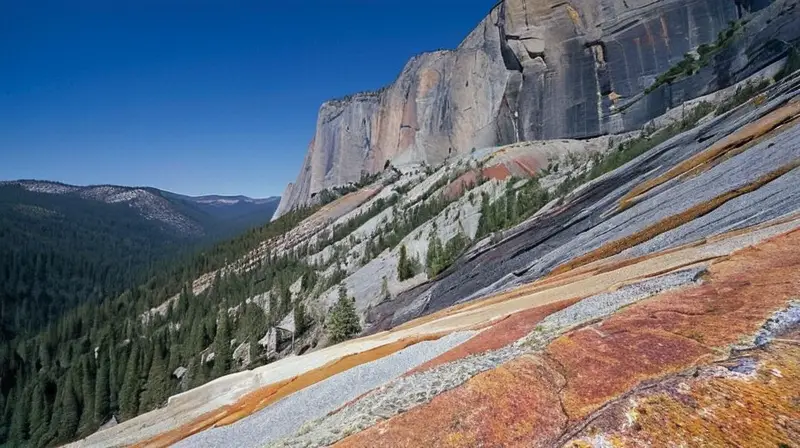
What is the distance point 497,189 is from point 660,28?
47.3 metres

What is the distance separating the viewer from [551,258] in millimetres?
34188

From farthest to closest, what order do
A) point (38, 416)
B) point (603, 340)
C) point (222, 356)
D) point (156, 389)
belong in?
point (38, 416) < point (156, 389) < point (222, 356) < point (603, 340)

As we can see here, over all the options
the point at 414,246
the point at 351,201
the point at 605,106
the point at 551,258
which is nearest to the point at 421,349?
the point at 551,258

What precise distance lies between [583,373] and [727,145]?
35975 millimetres

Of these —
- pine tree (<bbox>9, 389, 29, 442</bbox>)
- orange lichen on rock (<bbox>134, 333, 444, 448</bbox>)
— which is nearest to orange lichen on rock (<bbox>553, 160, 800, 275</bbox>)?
orange lichen on rock (<bbox>134, 333, 444, 448</bbox>)

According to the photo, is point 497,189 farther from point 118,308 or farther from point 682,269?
point 118,308

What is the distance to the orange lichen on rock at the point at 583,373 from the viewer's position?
21.3ft

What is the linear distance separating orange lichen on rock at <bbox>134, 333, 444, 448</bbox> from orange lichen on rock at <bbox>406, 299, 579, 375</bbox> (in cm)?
485

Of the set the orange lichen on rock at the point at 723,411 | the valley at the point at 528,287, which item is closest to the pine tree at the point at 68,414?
the valley at the point at 528,287

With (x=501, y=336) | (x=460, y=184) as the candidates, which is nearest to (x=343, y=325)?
(x=501, y=336)

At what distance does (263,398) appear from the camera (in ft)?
63.1

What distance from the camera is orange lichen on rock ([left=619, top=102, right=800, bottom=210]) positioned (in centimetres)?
3188

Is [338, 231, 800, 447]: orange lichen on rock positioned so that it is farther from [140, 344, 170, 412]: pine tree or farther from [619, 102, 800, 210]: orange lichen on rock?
[140, 344, 170, 412]: pine tree

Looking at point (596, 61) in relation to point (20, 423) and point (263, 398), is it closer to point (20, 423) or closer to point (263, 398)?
point (263, 398)
